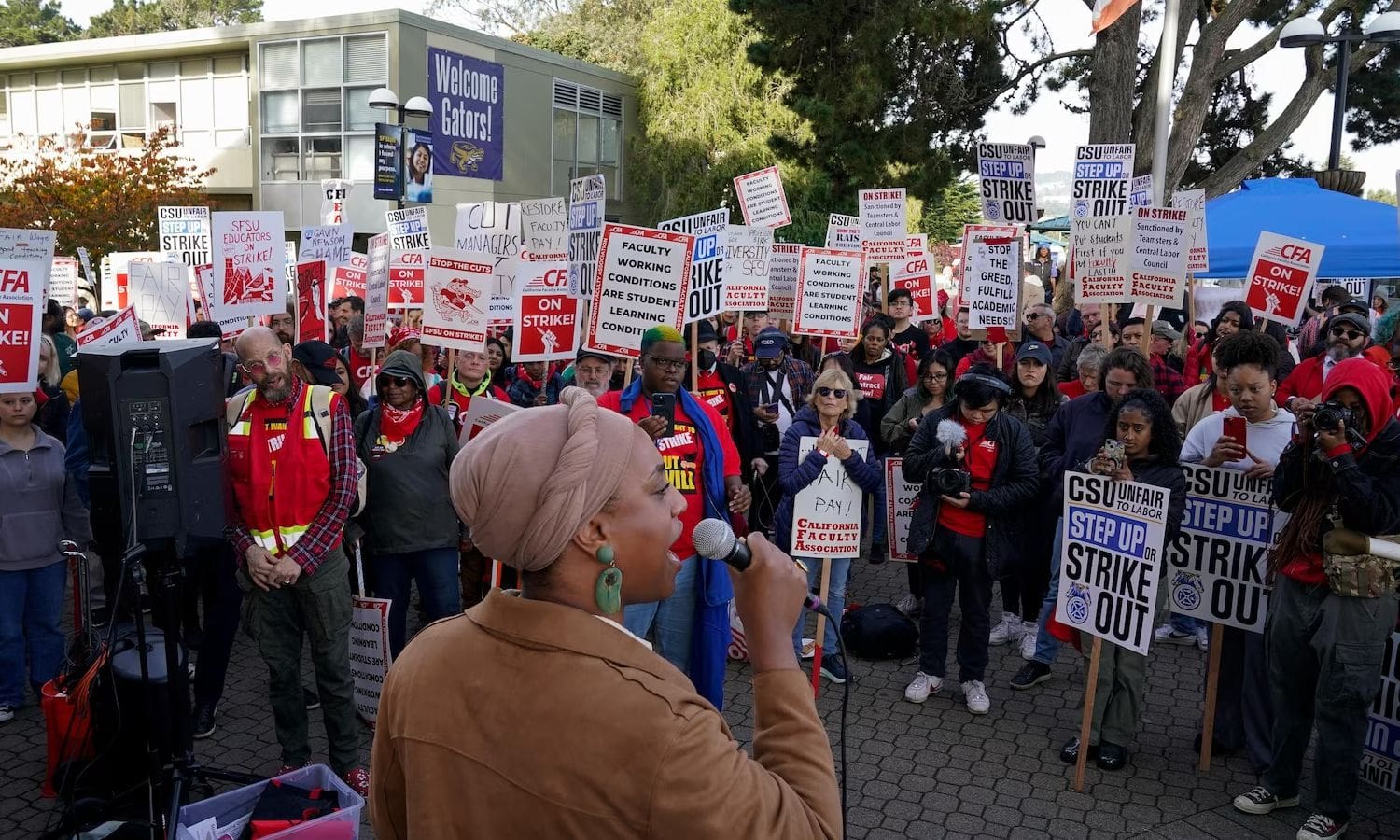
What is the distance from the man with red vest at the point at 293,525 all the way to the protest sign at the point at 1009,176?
9323 mm

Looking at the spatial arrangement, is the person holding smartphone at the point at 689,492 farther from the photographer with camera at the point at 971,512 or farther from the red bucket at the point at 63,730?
the red bucket at the point at 63,730

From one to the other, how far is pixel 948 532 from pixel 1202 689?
1879 mm

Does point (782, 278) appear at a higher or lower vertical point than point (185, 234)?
lower

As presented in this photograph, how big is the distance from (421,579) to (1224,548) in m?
4.13

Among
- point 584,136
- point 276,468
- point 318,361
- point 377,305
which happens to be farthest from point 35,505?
point 584,136

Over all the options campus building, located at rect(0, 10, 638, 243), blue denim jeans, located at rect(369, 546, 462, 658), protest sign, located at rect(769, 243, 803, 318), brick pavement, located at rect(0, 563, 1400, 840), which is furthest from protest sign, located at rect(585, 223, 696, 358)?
campus building, located at rect(0, 10, 638, 243)

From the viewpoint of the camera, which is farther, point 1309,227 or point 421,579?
point 1309,227

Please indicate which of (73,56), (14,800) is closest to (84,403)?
(14,800)

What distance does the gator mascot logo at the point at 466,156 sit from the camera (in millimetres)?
29000

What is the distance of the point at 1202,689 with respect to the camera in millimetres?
6559

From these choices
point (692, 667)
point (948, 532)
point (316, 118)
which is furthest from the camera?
point (316, 118)

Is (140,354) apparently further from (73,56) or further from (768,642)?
(73,56)

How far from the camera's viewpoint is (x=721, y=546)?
1916 millimetres

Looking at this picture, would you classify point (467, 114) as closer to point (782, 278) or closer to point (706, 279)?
point (782, 278)
